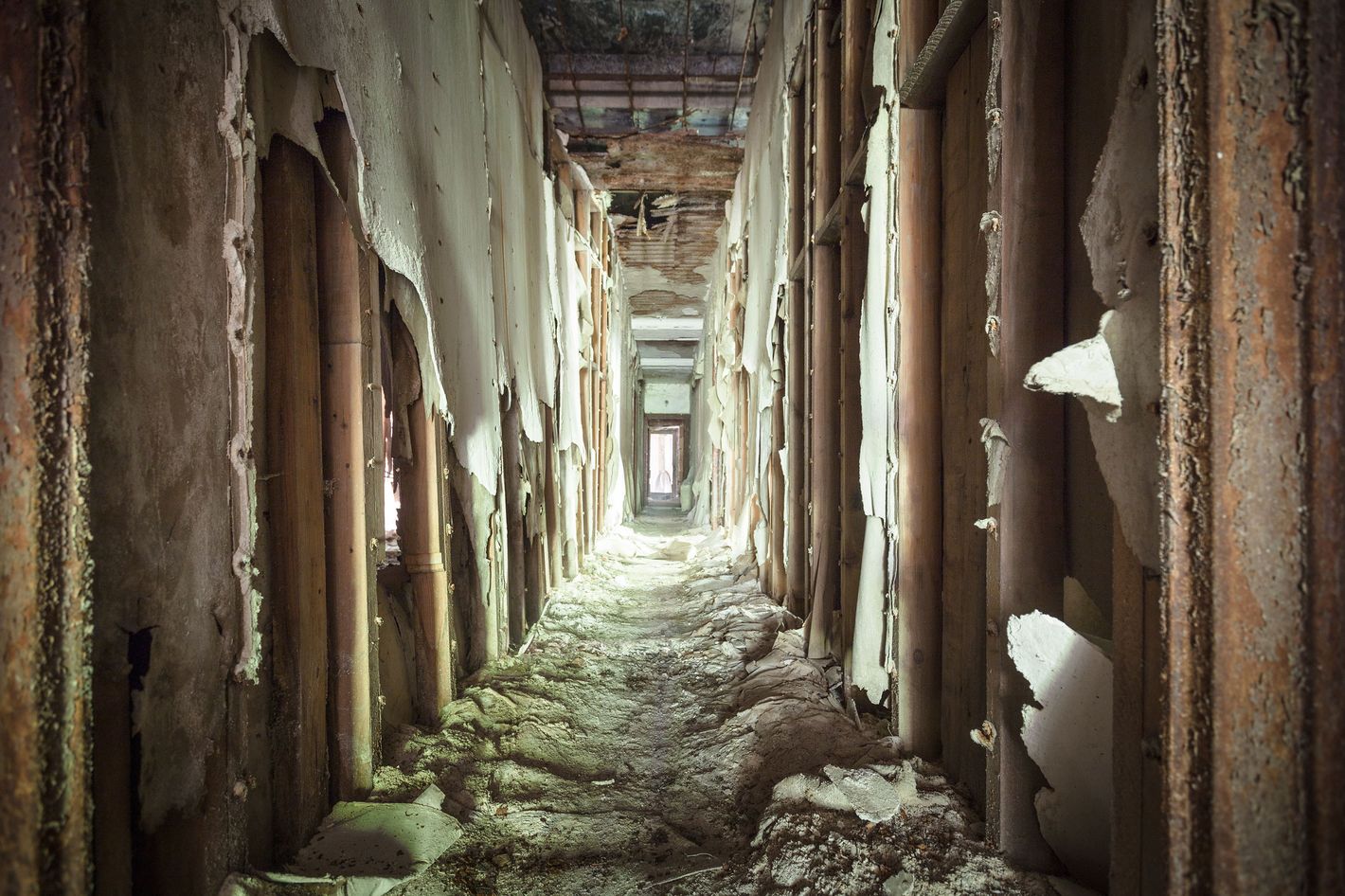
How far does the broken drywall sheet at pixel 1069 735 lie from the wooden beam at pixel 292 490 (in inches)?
75.2

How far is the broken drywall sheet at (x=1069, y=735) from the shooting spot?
1.31 m

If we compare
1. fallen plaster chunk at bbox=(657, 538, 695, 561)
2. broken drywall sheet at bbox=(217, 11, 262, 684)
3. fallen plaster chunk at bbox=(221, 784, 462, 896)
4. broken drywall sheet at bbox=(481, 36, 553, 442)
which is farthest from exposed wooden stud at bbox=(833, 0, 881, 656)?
fallen plaster chunk at bbox=(657, 538, 695, 561)

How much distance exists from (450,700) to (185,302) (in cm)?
195

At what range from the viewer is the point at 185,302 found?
4.53 ft

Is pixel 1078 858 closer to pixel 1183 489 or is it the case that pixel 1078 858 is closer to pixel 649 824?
pixel 1183 489

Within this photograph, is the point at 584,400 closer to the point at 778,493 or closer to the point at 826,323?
the point at 778,493

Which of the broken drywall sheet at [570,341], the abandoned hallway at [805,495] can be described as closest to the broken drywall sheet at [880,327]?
the abandoned hallway at [805,495]

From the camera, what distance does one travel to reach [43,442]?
0.94 metres

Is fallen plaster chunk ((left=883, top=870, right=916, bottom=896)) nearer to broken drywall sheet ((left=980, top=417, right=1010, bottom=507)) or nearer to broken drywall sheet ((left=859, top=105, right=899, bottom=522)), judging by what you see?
broken drywall sheet ((left=980, top=417, right=1010, bottom=507))

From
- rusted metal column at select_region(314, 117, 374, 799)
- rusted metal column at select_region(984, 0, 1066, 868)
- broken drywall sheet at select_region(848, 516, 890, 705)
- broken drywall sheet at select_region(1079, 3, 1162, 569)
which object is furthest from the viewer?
broken drywall sheet at select_region(848, 516, 890, 705)

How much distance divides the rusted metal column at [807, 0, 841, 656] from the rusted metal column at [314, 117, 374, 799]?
→ 2120 mm

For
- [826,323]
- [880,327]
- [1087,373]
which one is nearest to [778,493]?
[826,323]

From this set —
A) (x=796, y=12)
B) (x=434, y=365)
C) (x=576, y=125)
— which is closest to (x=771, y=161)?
(x=796, y=12)

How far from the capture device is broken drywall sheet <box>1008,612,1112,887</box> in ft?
4.31
